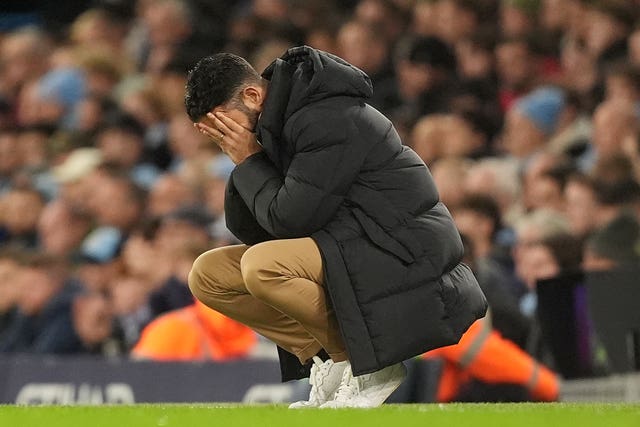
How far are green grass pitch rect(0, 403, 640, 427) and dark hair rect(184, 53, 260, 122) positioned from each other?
97cm

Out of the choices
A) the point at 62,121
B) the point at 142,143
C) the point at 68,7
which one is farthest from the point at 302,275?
the point at 68,7

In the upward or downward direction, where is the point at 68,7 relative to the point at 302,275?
downward

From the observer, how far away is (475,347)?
264 inches

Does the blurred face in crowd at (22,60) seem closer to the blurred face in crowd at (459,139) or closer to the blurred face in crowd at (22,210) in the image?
the blurred face in crowd at (22,210)

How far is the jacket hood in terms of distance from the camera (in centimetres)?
405

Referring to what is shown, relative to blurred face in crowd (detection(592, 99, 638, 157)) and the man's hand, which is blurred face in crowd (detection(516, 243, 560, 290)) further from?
the man's hand

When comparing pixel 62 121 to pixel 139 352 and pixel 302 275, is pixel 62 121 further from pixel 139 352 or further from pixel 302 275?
pixel 302 275

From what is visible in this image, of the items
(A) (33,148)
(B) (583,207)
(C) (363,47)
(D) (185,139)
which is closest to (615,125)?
(B) (583,207)

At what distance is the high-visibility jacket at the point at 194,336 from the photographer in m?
7.48

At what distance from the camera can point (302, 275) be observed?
160 inches

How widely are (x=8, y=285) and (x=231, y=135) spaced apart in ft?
19.3

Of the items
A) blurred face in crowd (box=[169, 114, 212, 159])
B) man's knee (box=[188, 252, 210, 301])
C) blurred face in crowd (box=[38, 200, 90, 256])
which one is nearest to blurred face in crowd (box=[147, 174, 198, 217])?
blurred face in crowd (box=[169, 114, 212, 159])

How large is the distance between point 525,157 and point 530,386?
6.32 feet

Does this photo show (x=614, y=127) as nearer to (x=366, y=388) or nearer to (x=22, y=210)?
(x=366, y=388)
